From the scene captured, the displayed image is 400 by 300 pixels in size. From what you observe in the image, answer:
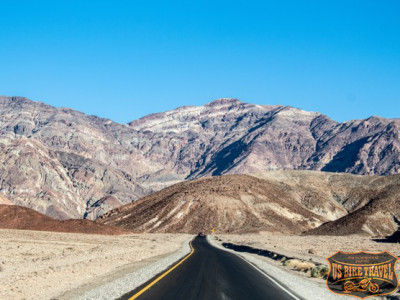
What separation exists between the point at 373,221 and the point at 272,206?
115 ft

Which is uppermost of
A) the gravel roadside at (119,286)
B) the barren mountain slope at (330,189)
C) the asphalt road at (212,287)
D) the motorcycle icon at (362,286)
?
the barren mountain slope at (330,189)

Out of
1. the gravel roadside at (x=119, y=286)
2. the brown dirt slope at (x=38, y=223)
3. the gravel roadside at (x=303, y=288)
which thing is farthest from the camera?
the brown dirt slope at (x=38, y=223)

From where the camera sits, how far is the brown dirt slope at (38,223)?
294ft

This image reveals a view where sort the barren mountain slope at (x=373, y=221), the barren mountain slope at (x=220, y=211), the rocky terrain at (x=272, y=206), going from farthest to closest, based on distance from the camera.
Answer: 1. the barren mountain slope at (x=220, y=211)
2. the rocky terrain at (x=272, y=206)
3. the barren mountain slope at (x=373, y=221)

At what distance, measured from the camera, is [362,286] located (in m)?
18.4

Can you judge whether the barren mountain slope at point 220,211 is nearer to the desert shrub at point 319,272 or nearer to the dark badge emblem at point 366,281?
the desert shrub at point 319,272

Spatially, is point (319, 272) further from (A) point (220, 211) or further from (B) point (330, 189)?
(B) point (330, 189)

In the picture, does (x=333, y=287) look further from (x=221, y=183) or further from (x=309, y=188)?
(x=309, y=188)

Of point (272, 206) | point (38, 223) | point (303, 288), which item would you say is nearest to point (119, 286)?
point (303, 288)

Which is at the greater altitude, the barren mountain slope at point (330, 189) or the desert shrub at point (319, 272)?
the barren mountain slope at point (330, 189)

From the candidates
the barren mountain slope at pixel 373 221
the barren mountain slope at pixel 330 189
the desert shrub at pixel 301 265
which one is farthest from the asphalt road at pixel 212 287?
the barren mountain slope at pixel 330 189

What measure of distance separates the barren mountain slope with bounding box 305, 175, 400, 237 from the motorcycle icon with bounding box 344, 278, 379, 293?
256ft

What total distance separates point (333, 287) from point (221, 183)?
4956 inches

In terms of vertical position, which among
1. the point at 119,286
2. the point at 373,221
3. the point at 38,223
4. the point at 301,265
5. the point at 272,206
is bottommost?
the point at 38,223
